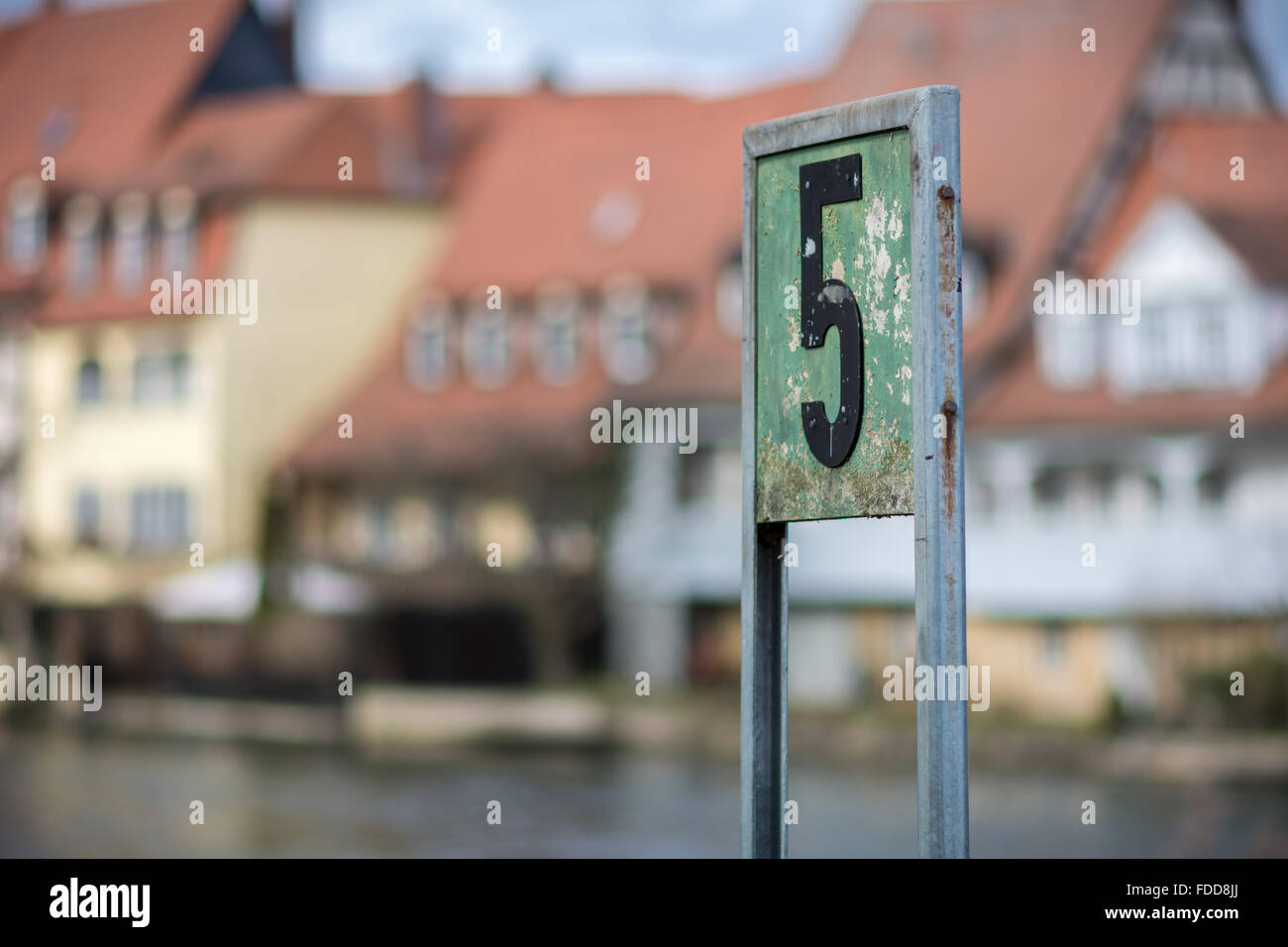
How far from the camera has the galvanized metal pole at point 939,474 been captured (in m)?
3.78

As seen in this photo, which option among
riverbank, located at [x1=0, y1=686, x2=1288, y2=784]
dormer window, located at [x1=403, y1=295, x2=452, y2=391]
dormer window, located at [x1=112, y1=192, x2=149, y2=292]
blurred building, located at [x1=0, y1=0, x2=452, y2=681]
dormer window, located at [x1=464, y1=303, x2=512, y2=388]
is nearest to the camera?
riverbank, located at [x1=0, y1=686, x2=1288, y2=784]

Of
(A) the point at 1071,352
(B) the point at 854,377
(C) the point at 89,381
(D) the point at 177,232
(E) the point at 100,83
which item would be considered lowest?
(B) the point at 854,377

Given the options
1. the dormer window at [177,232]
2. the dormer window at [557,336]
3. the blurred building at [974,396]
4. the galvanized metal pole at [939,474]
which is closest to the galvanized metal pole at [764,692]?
→ the galvanized metal pole at [939,474]

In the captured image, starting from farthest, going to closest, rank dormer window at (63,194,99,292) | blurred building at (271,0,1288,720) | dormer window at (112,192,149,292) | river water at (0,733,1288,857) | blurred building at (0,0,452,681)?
dormer window at (63,194,99,292) < dormer window at (112,192,149,292) < blurred building at (0,0,452,681) < blurred building at (271,0,1288,720) < river water at (0,733,1288,857)

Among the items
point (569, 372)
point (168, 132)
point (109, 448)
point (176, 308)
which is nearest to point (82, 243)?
point (168, 132)

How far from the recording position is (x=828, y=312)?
4.03 metres

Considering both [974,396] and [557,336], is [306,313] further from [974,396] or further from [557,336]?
[974,396]

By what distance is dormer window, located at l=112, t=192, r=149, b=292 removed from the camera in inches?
1630

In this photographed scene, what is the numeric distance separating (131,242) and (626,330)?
11555mm

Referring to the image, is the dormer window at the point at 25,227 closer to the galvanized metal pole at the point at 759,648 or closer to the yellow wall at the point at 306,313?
the yellow wall at the point at 306,313

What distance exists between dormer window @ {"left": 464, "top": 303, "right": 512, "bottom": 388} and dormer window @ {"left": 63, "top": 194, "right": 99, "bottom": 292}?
8.93 meters

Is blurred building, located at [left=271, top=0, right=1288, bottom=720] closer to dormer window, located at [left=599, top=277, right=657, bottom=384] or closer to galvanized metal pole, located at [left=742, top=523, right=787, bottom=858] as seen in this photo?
dormer window, located at [left=599, top=277, right=657, bottom=384]

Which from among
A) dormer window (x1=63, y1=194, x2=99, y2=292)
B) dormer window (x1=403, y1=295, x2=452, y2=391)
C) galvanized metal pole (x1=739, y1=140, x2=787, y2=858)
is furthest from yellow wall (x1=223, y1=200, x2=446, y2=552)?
galvanized metal pole (x1=739, y1=140, x2=787, y2=858)

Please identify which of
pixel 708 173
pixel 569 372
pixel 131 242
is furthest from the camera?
pixel 131 242
